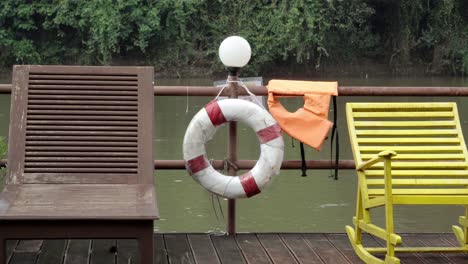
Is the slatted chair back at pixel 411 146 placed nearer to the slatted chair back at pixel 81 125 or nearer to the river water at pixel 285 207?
the slatted chair back at pixel 81 125

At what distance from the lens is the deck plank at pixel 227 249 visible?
407cm

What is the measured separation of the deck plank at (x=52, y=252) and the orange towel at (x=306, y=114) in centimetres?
106

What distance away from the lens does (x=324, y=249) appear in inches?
169

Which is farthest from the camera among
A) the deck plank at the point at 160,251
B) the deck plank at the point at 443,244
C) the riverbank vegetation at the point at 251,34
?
the riverbank vegetation at the point at 251,34

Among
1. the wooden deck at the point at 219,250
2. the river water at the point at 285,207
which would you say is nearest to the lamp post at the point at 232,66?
the wooden deck at the point at 219,250

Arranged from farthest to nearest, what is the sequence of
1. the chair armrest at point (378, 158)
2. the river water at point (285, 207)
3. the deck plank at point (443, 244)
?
the river water at point (285, 207) < the deck plank at point (443, 244) < the chair armrest at point (378, 158)

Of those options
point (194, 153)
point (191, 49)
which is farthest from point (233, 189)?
point (191, 49)

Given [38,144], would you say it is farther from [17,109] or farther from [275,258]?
[275,258]

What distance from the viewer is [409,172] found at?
420 cm

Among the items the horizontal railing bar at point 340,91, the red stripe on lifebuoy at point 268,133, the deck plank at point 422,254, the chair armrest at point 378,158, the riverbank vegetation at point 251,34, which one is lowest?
the deck plank at point 422,254

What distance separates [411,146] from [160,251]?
1.09 m

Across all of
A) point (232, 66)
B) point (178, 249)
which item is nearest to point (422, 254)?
point (178, 249)

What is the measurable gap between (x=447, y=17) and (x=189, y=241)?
22.1 m

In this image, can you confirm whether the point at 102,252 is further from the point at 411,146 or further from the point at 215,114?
the point at 411,146
